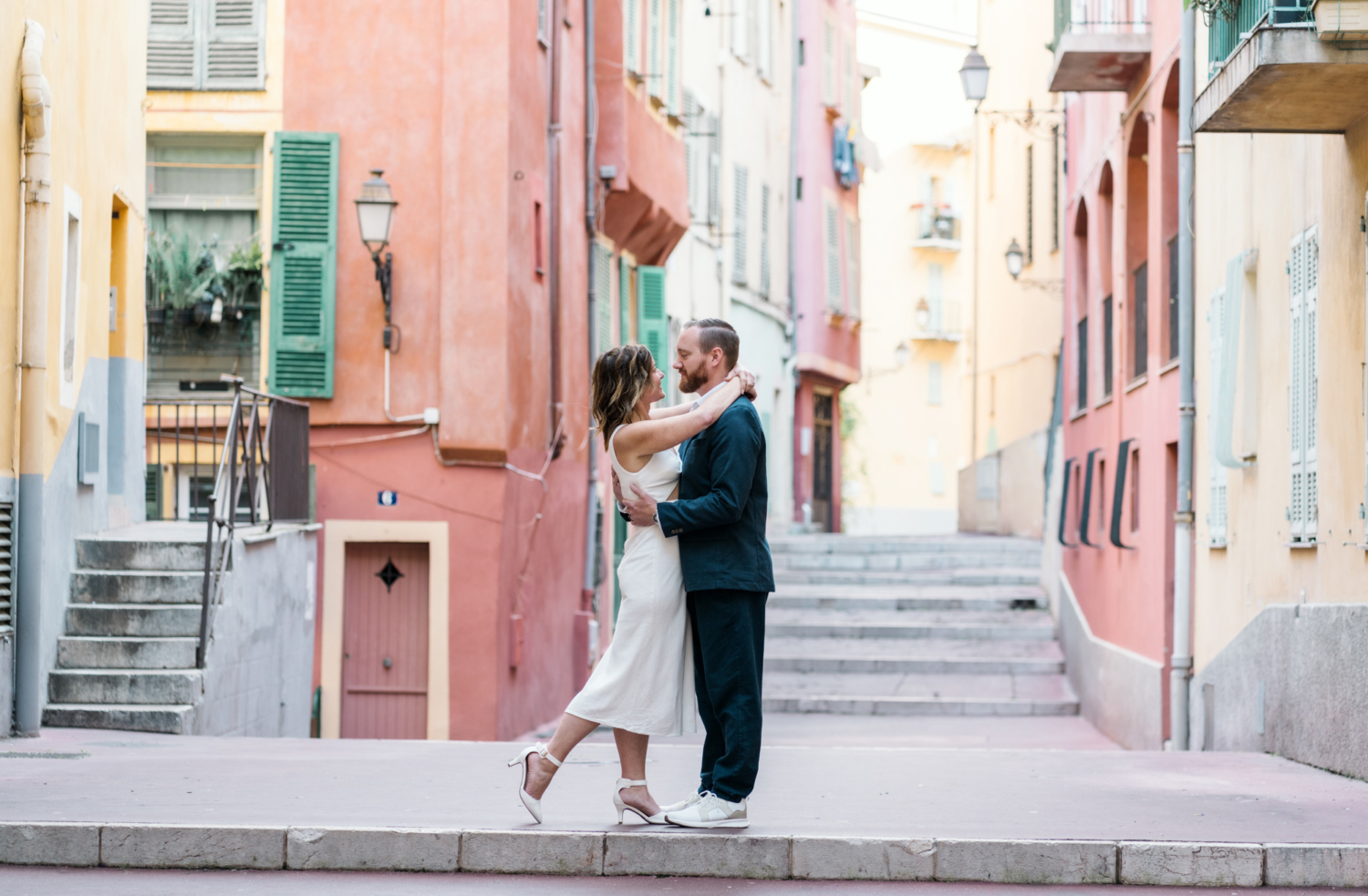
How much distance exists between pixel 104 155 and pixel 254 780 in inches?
252

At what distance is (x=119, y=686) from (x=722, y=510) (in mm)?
6069

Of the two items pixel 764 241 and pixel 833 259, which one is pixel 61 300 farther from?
pixel 833 259

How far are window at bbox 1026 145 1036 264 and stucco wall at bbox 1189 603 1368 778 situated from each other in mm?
15651

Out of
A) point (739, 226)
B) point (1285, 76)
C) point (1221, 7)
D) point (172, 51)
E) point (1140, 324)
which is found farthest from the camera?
point (739, 226)

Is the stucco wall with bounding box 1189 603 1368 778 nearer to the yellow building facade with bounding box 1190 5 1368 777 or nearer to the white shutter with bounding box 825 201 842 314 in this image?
the yellow building facade with bounding box 1190 5 1368 777

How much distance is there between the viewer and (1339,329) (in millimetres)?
9359

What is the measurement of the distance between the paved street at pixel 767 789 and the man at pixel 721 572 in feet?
0.85

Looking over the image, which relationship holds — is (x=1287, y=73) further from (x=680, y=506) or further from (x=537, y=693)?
(x=537, y=693)

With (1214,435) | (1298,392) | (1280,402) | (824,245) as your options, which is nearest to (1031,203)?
(824,245)

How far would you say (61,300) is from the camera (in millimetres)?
11117

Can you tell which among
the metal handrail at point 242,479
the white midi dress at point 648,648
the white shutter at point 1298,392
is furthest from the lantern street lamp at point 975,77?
the white midi dress at point 648,648

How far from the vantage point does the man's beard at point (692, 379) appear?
20.7 ft

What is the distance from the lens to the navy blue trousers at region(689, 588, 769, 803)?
20.4 feet

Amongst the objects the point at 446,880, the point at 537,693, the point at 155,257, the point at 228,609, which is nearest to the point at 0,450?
the point at 228,609
